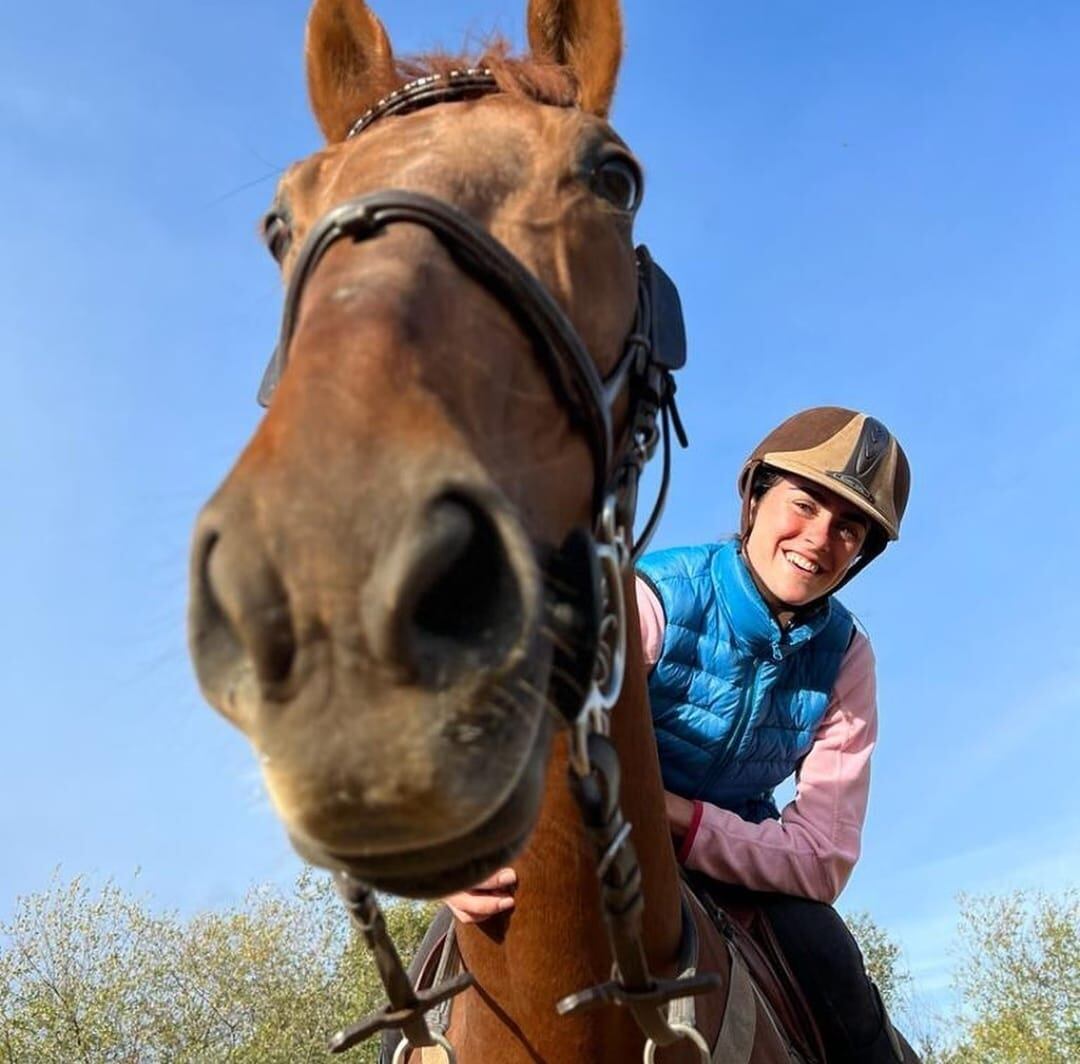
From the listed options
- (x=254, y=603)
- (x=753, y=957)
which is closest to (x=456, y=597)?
(x=254, y=603)

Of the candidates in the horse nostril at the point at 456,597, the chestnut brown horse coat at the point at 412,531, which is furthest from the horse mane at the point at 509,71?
the horse nostril at the point at 456,597

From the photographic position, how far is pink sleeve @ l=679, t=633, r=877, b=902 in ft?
12.7

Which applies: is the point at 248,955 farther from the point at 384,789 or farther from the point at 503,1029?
the point at 384,789

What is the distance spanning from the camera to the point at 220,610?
1705 millimetres

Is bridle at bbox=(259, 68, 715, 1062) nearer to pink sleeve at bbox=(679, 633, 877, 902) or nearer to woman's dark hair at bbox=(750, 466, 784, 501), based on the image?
pink sleeve at bbox=(679, 633, 877, 902)

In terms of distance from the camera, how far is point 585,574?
7.02ft

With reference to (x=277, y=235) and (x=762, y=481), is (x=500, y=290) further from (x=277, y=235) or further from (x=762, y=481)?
(x=762, y=481)

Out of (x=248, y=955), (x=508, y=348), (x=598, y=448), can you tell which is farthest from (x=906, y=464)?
(x=248, y=955)

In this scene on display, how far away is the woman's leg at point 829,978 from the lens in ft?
13.1

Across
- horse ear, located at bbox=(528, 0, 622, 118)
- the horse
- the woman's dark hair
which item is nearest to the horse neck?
the horse

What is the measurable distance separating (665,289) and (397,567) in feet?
6.18

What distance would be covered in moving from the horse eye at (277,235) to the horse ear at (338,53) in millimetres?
718

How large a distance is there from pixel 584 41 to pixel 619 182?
86 cm

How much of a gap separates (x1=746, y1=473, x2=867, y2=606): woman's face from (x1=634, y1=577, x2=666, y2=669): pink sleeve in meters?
0.52
